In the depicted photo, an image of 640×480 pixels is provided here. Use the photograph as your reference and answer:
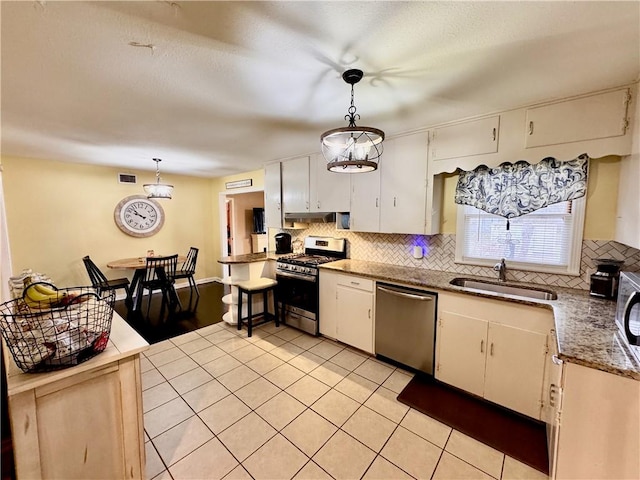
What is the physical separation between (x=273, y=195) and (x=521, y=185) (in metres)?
3.11

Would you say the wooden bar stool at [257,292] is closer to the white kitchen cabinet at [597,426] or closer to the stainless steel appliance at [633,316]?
the white kitchen cabinet at [597,426]

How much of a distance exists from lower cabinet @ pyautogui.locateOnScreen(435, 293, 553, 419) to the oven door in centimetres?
145

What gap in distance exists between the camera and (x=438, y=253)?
2832mm

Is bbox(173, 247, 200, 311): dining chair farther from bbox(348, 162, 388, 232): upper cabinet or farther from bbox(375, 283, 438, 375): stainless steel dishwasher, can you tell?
bbox(375, 283, 438, 375): stainless steel dishwasher

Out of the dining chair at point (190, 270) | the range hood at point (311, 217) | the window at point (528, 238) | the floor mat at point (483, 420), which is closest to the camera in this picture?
the floor mat at point (483, 420)

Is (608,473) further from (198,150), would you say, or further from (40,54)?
(198,150)

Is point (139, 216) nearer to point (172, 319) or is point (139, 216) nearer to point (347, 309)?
point (172, 319)

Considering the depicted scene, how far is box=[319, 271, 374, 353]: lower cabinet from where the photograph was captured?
109 inches

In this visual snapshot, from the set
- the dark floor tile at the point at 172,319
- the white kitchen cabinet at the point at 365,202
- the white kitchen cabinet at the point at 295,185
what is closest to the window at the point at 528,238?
the white kitchen cabinet at the point at 365,202

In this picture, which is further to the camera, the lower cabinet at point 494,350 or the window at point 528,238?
the window at point 528,238

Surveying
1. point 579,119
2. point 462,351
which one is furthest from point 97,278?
point 579,119

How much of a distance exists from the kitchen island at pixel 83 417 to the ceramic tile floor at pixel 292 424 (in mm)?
447

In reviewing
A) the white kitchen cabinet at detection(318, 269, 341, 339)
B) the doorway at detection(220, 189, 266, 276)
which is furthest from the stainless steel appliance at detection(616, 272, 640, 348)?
the doorway at detection(220, 189, 266, 276)

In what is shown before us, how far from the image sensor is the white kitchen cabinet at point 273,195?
409 cm
